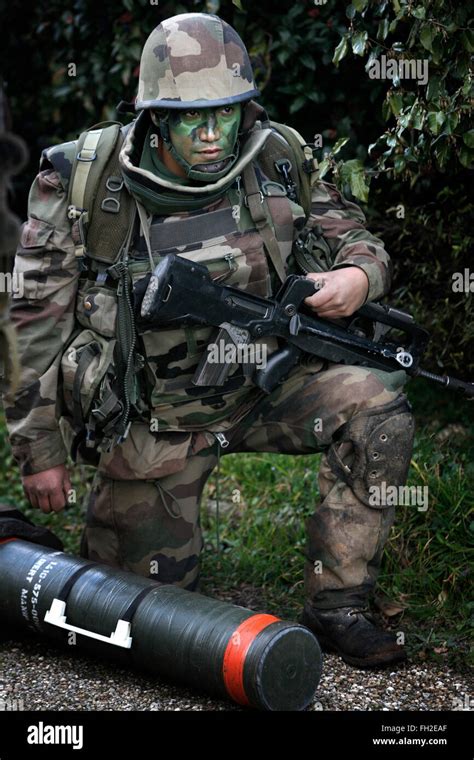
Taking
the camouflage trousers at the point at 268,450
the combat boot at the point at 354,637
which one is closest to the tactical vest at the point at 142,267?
the camouflage trousers at the point at 268,450

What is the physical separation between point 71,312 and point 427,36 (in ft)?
5.34

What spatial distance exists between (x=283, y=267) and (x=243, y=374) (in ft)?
1.40

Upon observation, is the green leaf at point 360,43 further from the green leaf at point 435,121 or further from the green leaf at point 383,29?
the green leaf at point 435,121

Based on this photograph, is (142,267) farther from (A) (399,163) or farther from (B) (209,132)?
(A) (399,163)

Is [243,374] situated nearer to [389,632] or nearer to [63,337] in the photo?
[63,337]

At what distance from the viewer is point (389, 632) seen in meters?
4.31

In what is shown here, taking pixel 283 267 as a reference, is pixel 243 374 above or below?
below

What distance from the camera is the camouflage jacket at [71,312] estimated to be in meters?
4.14

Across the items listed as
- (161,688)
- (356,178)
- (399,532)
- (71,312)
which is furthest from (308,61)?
(161,688)

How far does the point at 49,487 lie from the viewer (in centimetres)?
425

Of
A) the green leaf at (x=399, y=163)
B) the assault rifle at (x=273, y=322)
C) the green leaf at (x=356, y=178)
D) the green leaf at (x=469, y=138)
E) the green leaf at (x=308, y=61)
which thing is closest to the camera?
the assault rifle at (x=273, y=322)

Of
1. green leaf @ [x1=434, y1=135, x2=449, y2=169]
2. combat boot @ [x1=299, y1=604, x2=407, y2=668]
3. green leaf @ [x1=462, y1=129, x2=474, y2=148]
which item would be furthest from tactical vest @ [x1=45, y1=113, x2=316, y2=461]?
combat boot @ [x1=299, y1=604, x2=407, y2=668]

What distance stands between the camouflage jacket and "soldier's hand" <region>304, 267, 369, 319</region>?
45 mm

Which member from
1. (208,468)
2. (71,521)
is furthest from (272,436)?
(71,521)
